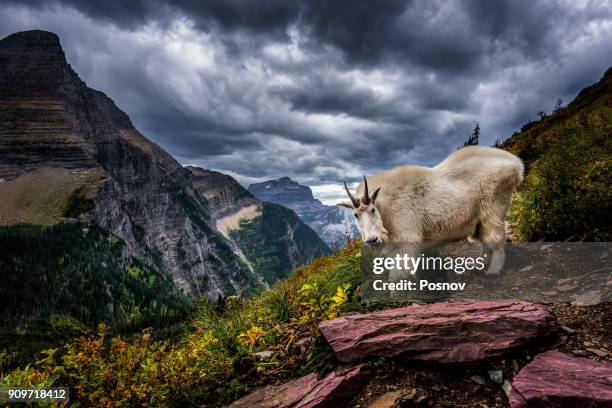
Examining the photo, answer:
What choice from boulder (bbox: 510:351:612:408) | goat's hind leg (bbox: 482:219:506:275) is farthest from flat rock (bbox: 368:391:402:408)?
goat's hind leg (bbox: 482:219:506:275)

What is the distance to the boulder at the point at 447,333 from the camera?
391cm

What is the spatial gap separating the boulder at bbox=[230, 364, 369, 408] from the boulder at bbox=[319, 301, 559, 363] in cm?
27

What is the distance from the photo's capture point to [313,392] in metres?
4.01

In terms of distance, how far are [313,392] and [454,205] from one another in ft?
15.3

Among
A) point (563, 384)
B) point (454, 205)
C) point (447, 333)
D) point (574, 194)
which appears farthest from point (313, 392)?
point (574, 194)

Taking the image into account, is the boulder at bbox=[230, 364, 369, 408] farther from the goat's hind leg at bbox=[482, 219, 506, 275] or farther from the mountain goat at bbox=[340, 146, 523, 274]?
the goat's hind leg at bbox=[482, 219, 506, 275]

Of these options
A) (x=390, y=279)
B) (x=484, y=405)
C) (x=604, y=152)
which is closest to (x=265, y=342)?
(x=390, y=279)

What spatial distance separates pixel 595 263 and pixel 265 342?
19.1ft

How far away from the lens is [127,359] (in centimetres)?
462

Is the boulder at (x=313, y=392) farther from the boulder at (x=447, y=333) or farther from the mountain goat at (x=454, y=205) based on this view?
Answer: the mountain goat at (x=454, y=205)

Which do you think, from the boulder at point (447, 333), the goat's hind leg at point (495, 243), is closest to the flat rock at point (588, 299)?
the boulder at point (447, 333)

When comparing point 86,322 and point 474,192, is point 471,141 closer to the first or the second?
point 474,192

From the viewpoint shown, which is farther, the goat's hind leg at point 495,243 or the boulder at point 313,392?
the goat's hind leg at point 495,243

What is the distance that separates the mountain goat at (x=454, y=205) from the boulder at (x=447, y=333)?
94.9 inches
